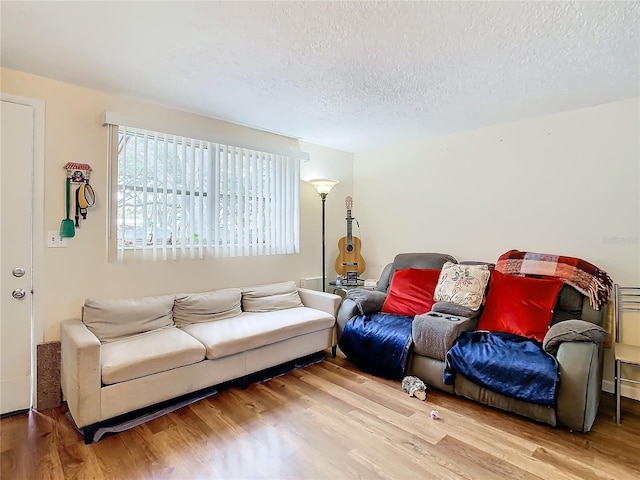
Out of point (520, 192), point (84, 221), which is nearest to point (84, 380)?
point (84, 221)

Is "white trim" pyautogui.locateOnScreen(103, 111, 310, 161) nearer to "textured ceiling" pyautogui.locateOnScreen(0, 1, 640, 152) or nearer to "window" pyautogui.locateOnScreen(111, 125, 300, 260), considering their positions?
"window" pyautogui.locateOnScreen(111, 125, 300, 260)

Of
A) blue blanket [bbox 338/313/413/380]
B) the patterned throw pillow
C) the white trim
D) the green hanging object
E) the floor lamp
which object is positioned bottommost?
blue blanket [bbox 338/313/413/380]

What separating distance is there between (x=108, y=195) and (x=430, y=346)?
280 centimetres

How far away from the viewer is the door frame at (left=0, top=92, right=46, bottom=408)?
2.41 meters

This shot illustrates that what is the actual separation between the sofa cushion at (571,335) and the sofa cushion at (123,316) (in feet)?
A: 9.25

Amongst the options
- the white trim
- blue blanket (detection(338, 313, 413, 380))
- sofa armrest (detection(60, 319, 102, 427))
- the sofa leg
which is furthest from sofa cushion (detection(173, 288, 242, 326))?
the white trim

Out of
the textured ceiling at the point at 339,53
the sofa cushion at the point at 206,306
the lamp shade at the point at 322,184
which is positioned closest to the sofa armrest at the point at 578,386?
the textured ceiling at the point at 339,53

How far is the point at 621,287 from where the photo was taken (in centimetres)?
271

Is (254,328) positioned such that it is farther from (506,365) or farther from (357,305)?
(506,365)

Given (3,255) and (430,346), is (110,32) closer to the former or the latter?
(3,255)

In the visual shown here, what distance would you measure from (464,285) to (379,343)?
3.04 feet

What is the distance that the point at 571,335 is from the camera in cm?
224

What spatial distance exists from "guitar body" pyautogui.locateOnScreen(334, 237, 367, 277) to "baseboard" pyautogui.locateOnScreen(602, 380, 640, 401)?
2.51 metres

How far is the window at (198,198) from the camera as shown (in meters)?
2.82
